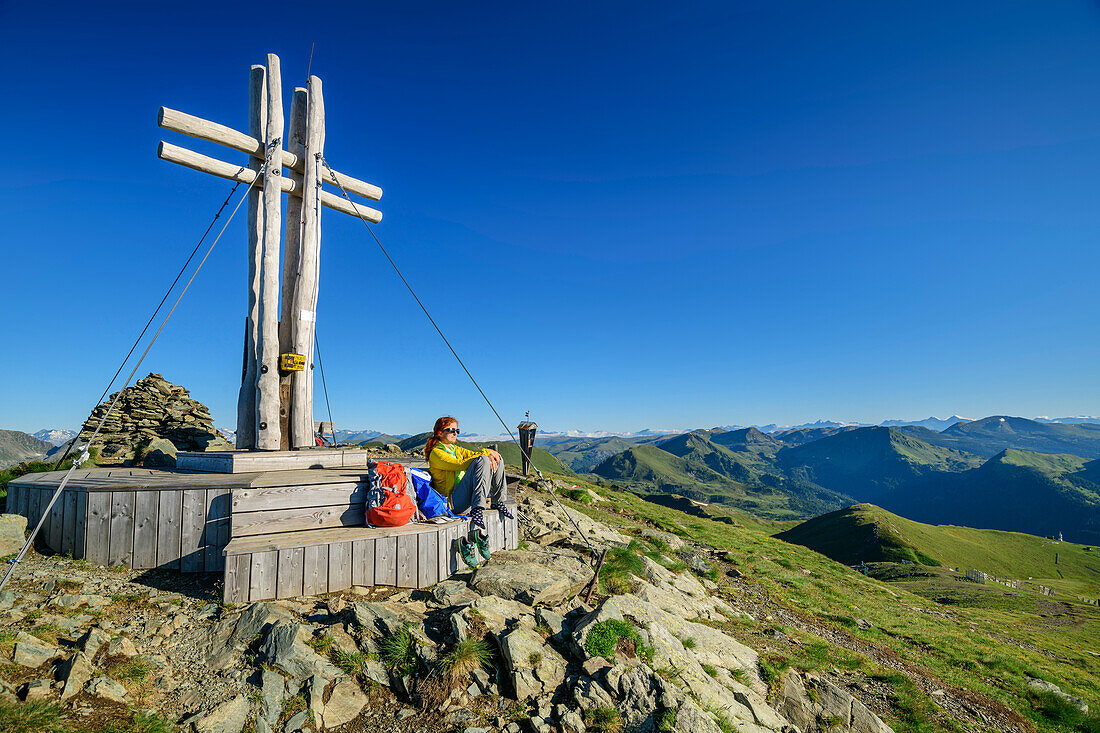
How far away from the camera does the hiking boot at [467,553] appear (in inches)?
320

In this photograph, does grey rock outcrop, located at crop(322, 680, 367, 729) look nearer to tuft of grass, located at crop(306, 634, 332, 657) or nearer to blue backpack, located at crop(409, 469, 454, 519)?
tuft of grass, located at crop(306, 634, 332, 657)

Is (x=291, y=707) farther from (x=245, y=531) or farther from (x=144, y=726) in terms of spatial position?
(x=245, y=531)

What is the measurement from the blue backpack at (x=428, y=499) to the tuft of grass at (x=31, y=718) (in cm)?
472

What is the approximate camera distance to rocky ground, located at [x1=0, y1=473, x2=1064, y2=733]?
4777mm

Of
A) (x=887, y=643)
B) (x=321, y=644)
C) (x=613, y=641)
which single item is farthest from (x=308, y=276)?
(x=887, y=643)

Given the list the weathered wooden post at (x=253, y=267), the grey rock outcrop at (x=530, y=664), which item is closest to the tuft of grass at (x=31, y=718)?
the grey rock outcrop at (x=530, y=664)

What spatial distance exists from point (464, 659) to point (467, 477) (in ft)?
11.5

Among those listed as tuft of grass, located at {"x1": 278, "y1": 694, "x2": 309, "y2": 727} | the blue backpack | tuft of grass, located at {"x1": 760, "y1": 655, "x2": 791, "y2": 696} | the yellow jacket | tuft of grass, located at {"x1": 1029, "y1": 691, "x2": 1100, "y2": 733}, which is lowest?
tuft of grass, located at {"x1": 1029, "y1": 691, "x2": 1100, "y2": 733}

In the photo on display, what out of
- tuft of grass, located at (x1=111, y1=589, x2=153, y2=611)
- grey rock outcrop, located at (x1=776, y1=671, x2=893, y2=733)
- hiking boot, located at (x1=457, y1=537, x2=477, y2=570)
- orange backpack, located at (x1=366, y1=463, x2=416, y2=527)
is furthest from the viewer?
hiking boot, located at (x1=457, y1=537, x2=477, y2=570)

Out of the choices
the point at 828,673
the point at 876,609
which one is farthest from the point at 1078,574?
the point at 828,673

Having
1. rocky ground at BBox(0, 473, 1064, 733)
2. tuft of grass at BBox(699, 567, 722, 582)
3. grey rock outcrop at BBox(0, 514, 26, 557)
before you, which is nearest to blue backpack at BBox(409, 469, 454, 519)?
rocky ground at BBox(0, 473, 1064, 733)

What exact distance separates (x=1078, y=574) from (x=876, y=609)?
426 ft

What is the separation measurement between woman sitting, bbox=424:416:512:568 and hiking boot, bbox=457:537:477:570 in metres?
0.06

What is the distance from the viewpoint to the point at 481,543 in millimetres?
8359
